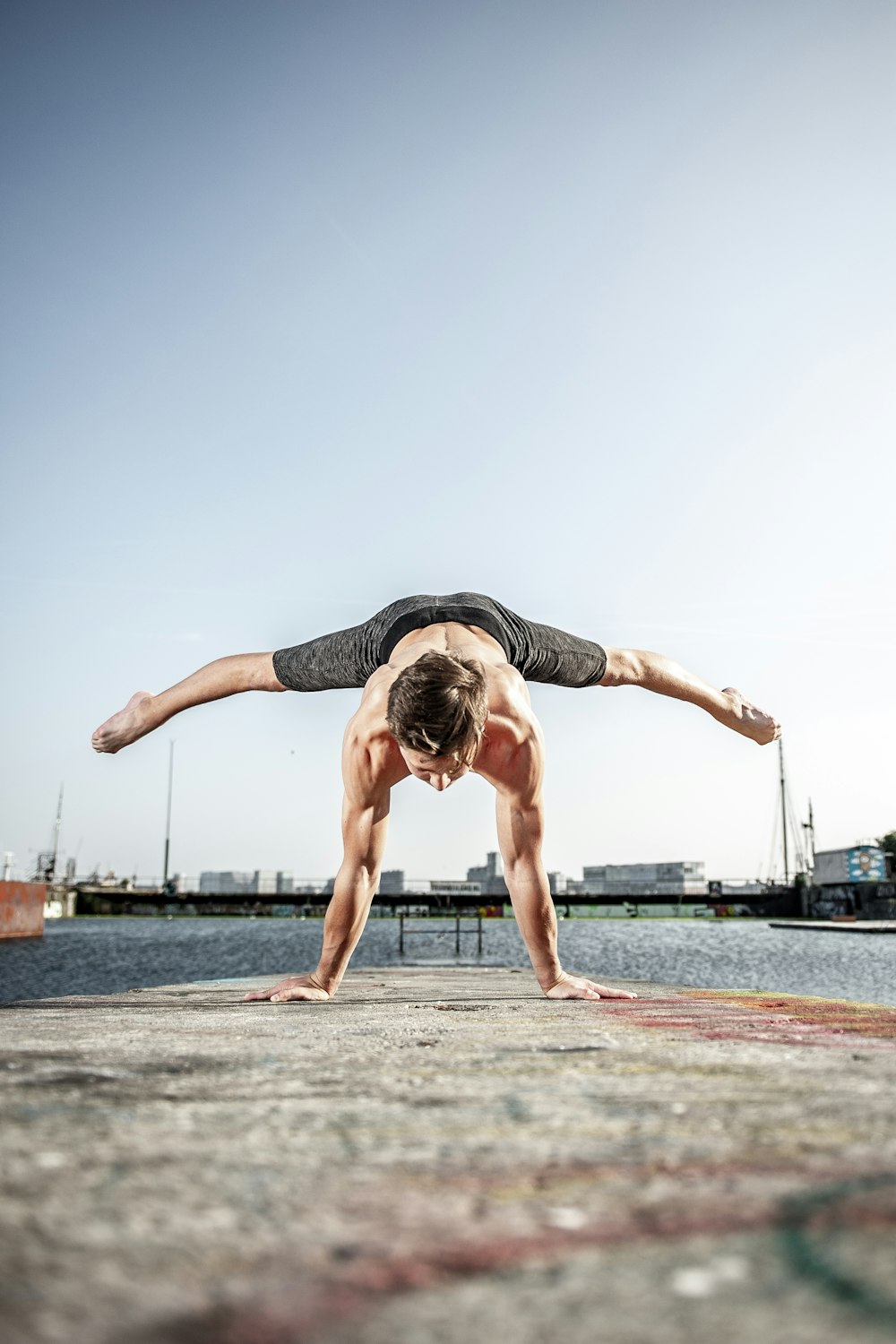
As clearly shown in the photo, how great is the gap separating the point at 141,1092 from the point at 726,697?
17.5 feet

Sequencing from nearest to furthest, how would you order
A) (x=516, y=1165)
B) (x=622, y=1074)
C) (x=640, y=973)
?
(x=516, y=1165)
(x=622, y=1074)
(x=640, y=973)

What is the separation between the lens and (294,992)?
16.7ft

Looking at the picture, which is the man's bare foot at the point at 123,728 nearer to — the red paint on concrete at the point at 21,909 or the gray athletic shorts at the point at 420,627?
the gray athletic shorts at the point at 420,627

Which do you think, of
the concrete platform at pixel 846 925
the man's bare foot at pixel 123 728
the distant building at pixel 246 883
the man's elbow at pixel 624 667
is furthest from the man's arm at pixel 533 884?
the distant building at pixel 246 883

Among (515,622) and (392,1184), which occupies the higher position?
(515,622)

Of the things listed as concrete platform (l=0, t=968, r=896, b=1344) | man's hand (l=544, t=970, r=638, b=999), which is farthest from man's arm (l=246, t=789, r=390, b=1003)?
concrete platform (l=0, t=968, r=896, b=1344)

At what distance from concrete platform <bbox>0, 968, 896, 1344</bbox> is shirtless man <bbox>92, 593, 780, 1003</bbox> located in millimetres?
1790

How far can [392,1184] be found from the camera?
1.36m

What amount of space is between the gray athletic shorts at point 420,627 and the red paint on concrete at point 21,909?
5585 cm

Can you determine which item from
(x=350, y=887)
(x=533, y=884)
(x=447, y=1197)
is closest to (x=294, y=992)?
(x=350, y=887)

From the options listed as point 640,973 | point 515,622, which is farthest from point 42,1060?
point 640,973

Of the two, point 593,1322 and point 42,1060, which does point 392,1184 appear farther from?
point 42,1060

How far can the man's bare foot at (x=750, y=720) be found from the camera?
6.54 metres

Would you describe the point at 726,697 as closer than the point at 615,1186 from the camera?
No
